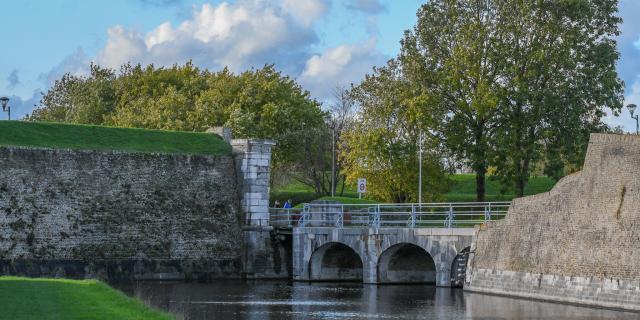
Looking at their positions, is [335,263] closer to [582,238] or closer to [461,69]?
[461,69]

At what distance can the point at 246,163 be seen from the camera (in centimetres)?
5938

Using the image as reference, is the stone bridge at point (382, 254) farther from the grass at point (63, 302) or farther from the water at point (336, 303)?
the grass at point (63, 302)

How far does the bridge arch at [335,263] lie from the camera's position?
186 feet

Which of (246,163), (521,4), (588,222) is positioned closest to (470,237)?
(588,222)

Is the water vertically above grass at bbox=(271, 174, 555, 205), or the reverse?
grass at bbox=(271, 174, 555, 205)

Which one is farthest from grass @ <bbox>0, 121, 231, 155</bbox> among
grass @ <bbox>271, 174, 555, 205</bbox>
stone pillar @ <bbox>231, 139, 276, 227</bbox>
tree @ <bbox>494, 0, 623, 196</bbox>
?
grass @ <bbox>271, 174, 555, 205</bbox>

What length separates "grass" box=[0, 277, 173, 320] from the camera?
27188 mm

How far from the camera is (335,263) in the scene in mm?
57750

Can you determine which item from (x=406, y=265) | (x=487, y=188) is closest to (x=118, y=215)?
(x=406, y=265)

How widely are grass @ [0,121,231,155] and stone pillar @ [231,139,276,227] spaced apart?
5.05 feet

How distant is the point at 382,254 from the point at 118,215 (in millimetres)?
12248

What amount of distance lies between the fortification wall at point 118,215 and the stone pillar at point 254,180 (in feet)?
1.75

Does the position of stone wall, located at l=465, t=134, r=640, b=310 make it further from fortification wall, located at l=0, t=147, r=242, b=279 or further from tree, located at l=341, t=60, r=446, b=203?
tree, located at l=341, t=60, r=446, b=203

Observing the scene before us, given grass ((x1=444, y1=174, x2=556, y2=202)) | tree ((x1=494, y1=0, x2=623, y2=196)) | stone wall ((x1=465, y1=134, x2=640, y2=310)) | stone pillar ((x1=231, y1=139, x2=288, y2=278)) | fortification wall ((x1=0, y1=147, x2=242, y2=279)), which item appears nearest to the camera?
stone wall ((x1=465, y1=134, x2=640, y2=310))
